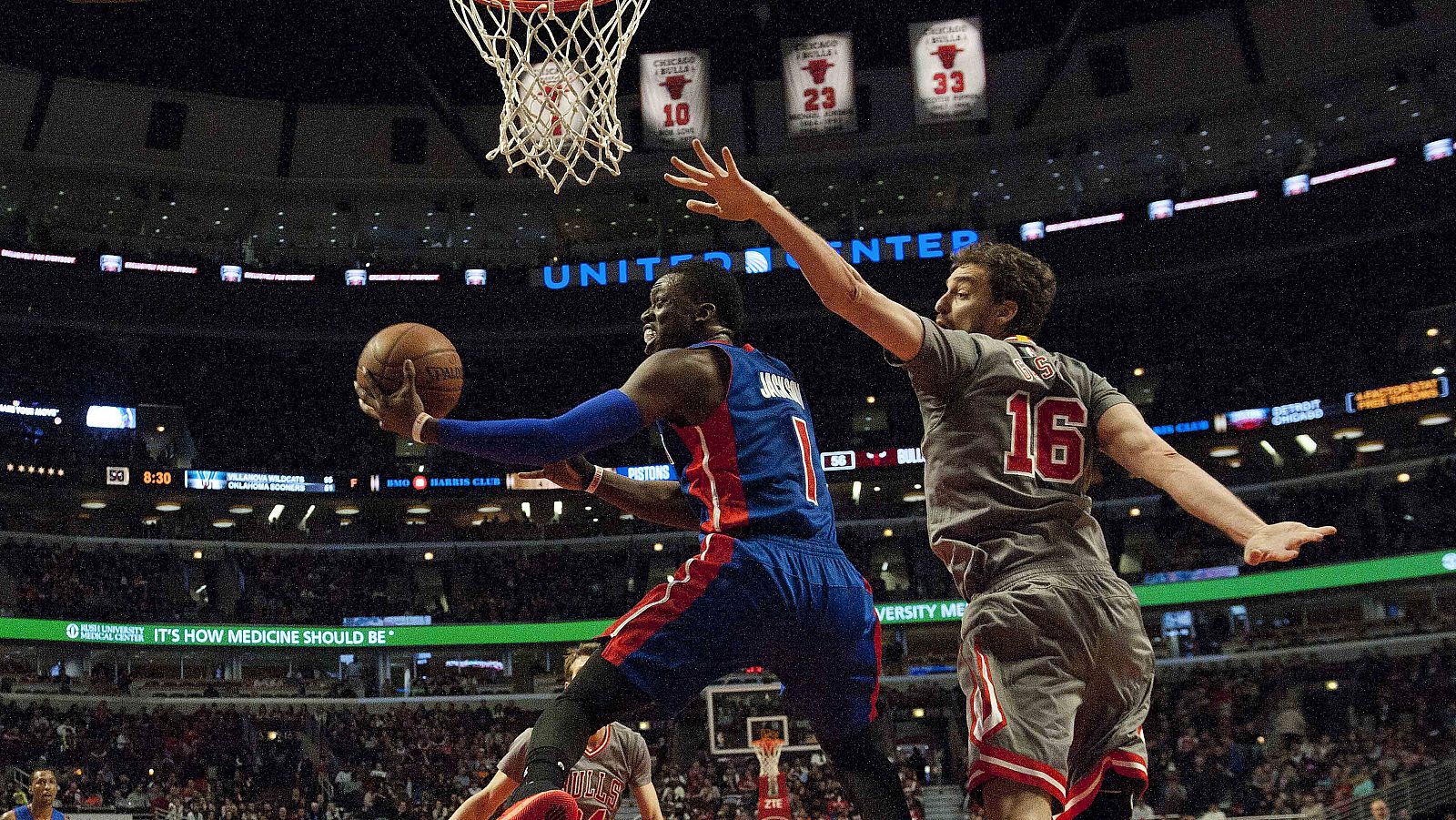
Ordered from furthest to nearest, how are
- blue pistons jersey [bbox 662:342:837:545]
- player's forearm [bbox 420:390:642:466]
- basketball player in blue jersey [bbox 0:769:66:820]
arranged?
basketball player in blue jersey [bbox 0:769:66:820]
blue pistons jersey [bbox 662:342:837:545]
player's forearm [bbox 420:390:642:466]

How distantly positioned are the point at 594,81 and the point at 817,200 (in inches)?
1008

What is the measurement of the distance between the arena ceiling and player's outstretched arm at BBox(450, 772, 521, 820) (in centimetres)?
2197

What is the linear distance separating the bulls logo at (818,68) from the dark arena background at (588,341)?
0.60m

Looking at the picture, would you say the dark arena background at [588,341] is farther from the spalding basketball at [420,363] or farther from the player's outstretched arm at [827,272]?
the player's outstretched arm at [827,272]

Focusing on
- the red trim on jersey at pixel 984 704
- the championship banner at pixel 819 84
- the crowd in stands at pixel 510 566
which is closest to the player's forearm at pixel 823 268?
the red trim on jersey at pixel 984 704

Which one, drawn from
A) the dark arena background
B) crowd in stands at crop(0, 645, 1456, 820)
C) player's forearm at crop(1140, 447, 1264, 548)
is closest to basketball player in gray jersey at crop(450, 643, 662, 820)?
player's forearm at crop(1140, 447, 1264, 548)

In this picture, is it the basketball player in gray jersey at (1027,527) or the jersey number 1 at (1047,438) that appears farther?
the jersey number 1 at (1047,438)

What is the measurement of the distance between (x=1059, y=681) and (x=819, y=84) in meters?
24.5

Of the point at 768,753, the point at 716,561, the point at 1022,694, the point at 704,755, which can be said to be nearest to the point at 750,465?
the point at 716,561

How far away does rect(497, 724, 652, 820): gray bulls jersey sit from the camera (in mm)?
7000

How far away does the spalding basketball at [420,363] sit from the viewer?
397cm

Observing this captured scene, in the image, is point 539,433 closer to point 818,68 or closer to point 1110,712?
point 1110,712

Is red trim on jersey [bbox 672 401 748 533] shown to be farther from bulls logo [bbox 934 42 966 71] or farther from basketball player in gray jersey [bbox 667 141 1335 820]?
bulls logo [bbox 934 42 966 71]

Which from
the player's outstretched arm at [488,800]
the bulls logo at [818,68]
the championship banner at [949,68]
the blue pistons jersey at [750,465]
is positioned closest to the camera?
the blue pistons jersey at [750,465]
